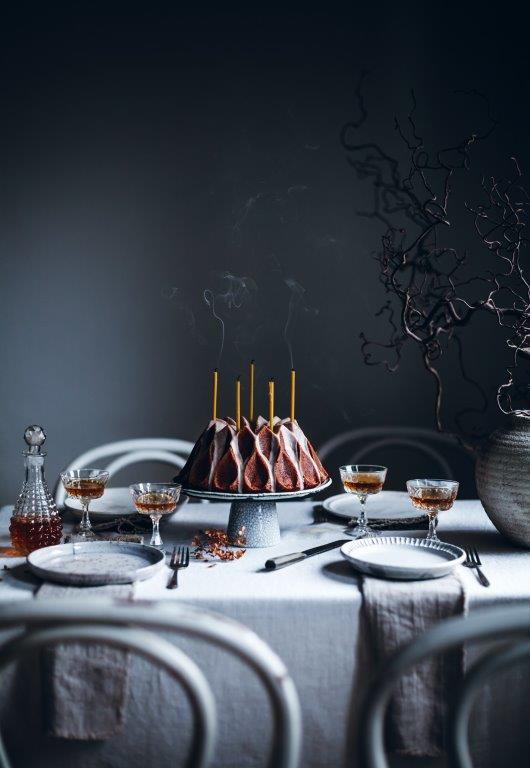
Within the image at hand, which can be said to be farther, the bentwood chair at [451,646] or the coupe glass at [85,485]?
the coupe glass at [85,485]

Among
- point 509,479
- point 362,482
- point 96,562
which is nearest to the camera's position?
point 96,562

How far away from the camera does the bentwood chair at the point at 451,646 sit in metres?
0.84

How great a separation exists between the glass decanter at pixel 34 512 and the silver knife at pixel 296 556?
0.49m

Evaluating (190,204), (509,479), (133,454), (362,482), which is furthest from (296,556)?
(190,204)

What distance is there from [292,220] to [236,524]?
5.55 feet

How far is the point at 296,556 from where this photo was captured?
5.09 ft

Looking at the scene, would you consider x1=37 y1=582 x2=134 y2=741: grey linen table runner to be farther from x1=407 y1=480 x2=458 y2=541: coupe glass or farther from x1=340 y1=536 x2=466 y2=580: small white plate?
x1=407 y1=480 x2=458 y2=541: coupe glass

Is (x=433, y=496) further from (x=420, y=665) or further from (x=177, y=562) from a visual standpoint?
(x=177, y=562)

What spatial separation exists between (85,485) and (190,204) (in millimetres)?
1675

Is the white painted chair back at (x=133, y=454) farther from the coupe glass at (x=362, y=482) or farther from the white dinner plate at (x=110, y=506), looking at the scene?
the coupe glass at (x=362, y=482)

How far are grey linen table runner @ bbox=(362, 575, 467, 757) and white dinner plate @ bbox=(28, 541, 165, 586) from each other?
416 millimetres

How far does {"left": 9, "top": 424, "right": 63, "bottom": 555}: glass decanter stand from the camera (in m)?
1.65

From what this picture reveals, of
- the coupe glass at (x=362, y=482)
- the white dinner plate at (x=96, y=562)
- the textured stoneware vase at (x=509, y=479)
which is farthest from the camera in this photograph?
the coupe glass at (x=362, y=482)

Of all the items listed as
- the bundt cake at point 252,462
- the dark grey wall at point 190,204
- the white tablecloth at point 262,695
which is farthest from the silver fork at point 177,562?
the dark grey wall at point 190,204
